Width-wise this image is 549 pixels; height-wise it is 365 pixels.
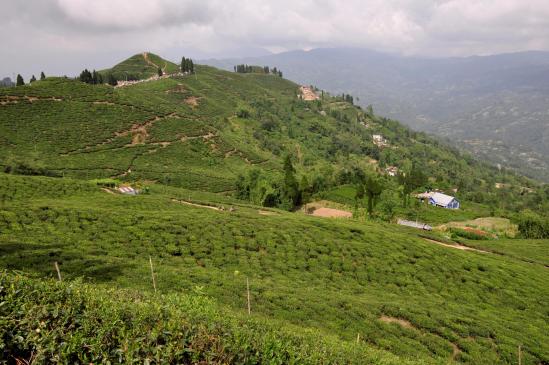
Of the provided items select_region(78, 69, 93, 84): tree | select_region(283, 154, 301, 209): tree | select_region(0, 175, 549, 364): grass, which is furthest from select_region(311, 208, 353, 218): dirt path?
select_region(78, 69, 93, 84): tree

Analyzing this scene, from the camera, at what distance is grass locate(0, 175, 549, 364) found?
1842 cm

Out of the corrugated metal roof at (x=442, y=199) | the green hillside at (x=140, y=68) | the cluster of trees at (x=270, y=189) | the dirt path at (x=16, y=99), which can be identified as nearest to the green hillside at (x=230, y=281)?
the cluster of trees at (x=270, y=189)

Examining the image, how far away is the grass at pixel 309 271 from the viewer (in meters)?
18.4

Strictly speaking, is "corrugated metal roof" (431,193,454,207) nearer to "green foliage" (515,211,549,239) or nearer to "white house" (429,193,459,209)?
"white house" (429,193,459,209)

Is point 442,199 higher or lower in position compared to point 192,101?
lower

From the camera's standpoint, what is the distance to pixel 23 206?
27.8m

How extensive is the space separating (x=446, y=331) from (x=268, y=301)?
11.2m

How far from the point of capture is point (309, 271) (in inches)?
1029

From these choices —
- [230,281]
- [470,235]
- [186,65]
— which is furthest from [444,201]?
[186,65]

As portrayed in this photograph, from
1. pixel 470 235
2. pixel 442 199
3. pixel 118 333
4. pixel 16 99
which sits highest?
pixel 16 99

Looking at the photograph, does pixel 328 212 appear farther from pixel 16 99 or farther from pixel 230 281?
pixel 16 99

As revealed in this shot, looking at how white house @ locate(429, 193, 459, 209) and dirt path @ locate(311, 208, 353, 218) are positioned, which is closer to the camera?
dirt path @ locate(311, 208, 353, 218)

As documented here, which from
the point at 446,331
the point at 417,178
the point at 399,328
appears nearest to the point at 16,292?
the point at 399,328

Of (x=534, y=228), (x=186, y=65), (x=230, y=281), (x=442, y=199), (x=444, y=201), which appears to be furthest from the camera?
(x=186, y=65)
